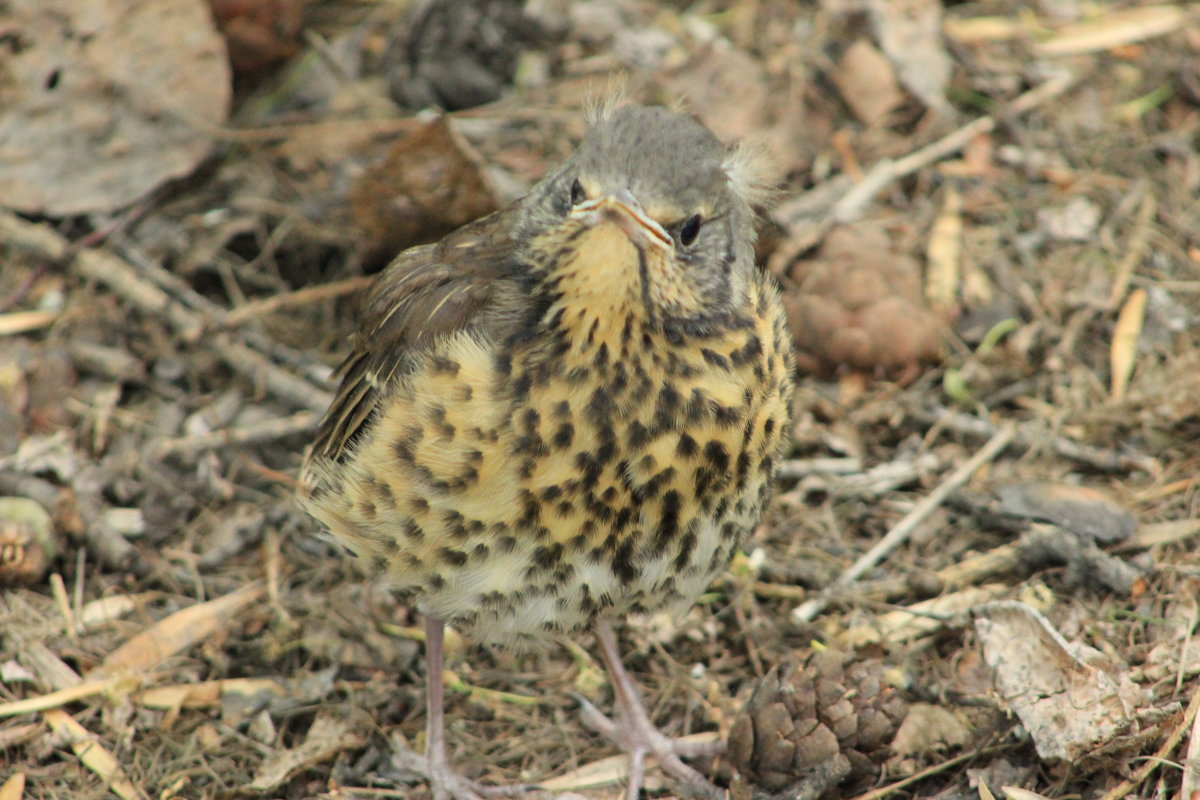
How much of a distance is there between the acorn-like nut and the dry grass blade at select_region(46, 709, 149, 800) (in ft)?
1.55

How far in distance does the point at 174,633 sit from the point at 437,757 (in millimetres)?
938

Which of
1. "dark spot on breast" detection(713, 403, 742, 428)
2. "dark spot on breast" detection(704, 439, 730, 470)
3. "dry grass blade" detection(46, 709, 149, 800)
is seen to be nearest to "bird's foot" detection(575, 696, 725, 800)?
"dark spot on breast" detection(704, 439, 730, 470)

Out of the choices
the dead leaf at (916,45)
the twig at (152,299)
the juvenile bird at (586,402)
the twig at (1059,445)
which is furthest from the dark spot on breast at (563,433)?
the dead leaf at (916,45)

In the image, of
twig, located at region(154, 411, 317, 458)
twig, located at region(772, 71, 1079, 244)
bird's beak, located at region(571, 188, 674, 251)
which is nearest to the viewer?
bird's beak, located at region(571, 188, 674, 251)

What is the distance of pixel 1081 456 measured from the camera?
4.22 metres

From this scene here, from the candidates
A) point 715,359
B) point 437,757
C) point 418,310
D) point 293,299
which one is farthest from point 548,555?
point 293,299

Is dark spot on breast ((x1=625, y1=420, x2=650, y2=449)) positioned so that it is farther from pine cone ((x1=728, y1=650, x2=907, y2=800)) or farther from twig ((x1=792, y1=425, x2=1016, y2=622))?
twig ((x1=792, y1=425, x2=1016, y2=622))

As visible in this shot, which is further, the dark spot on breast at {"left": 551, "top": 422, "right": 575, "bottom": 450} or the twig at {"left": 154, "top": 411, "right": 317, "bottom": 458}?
the twig at {"left": 154, "top": 411, "right": 317, "bottom": 458}

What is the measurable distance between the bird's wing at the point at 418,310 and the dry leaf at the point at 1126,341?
2.27 meters

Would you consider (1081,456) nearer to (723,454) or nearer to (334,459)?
(723,454)

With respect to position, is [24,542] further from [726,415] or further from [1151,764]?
[1151,764]

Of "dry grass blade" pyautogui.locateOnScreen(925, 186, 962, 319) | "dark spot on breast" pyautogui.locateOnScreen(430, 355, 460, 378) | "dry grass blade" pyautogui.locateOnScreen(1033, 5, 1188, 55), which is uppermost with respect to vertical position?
"dark spot on breast" pyautogui.locateOnScreen(430, 355, 460, 378)

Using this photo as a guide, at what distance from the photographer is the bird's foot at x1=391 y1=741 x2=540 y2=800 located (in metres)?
3.67

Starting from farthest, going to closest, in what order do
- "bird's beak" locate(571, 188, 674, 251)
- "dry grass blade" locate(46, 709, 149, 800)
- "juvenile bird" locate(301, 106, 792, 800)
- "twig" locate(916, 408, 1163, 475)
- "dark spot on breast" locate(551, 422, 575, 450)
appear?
"twig" locate(916, 408, 1163, 475), "dry grass blade" locate(46, 709, 149, 800), "dark spot on breast" locate(551, 422, 575, 450), "juvenile bird" locate(301, 106, 792, 800), "bird's beak" locate(571, 188, 674, 251)
